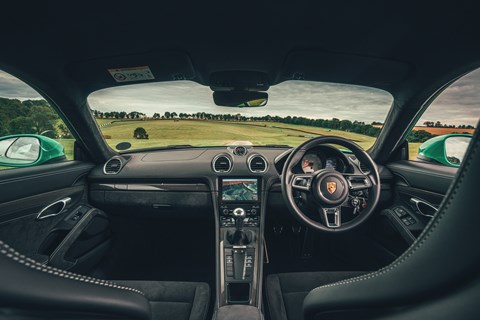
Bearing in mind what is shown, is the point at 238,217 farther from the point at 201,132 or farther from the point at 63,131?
the point at 63,131

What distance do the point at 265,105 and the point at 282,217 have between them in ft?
4.66

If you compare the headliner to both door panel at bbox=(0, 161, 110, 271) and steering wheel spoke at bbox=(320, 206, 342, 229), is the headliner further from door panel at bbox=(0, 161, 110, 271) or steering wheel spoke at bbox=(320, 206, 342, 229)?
steering wheel spoke at bbox=(320, 206, 342, 229)

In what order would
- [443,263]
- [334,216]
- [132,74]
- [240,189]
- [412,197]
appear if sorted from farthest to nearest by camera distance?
[132,74]
[240,189]
[412,197]
[334,216]
[443,263]

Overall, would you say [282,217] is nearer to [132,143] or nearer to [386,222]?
[386,222]

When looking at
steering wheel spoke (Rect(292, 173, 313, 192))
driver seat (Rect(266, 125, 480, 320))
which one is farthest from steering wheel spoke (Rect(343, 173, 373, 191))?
driver seat (Rect(266, 125, 480, 320))

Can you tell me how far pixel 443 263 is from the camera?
644mm

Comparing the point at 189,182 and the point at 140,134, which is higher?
the point at 140,134

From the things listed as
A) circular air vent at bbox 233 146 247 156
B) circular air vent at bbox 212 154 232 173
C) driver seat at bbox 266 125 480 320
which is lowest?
circular air vent at bbox 212 154 232 173

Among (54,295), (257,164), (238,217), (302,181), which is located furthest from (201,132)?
(54,295)

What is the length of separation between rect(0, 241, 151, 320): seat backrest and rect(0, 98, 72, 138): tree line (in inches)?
97.0

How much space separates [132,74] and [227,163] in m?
1.53

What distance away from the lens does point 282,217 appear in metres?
3.48

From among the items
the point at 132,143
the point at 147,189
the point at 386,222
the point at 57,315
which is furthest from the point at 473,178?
the point at 132,143

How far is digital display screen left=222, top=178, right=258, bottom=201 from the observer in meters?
3.16
